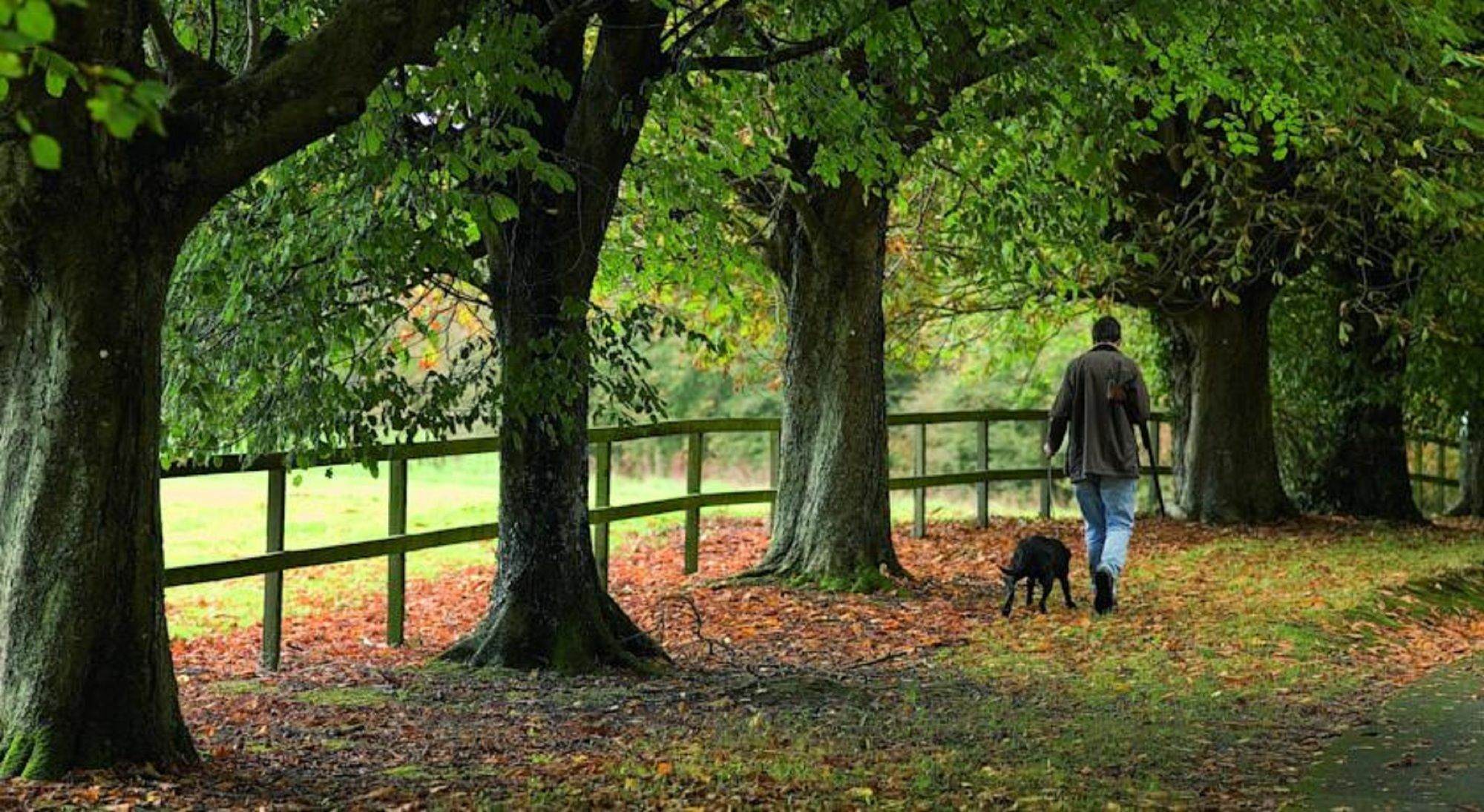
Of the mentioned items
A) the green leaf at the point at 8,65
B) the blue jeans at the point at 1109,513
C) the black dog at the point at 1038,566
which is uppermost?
the green leaf at the point at 8,65

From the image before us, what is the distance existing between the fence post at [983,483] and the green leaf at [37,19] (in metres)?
15.0

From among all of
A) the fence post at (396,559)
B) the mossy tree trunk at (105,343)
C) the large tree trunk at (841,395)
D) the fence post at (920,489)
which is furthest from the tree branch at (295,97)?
the fence post at (920,489)

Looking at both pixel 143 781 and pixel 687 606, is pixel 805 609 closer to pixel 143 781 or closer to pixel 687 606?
pixel 687 606

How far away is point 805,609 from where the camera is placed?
40.3 feet

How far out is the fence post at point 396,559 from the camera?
1057 centimetres

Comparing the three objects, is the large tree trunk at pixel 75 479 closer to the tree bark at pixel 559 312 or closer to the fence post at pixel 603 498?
the tree bark at pixel 559 312

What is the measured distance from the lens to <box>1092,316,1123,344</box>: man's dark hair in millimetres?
12359

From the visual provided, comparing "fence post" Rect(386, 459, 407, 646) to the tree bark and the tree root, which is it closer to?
the tree bark

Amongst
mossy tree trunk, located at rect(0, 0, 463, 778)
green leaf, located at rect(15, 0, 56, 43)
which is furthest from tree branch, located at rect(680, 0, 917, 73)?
green leaf, located at rect(15, 0, 56, 43)

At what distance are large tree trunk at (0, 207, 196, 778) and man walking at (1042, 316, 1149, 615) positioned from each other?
750 cm

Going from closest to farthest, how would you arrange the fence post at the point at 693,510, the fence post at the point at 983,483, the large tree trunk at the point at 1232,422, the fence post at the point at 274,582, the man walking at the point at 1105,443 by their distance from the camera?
1. the fence post at the point at 274,582
2. the man walking at the point at 1105,443
3. the fence post at the point at 693,510
4. the fence post at the point at 983,483
5. the large tree trunk at the point at 1232,422

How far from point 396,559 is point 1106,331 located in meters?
5.52

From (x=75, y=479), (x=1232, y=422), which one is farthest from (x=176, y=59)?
(x=1232, y=422)

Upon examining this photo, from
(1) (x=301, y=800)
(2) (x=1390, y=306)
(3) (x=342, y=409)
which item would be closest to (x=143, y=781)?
(1) (x=301, y=800)
